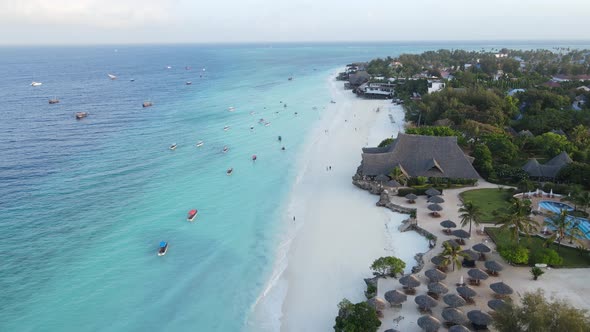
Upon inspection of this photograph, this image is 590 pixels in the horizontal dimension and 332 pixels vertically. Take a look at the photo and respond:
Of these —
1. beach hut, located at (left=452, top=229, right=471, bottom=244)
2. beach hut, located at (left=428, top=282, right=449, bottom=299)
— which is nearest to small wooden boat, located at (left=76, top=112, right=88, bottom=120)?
beach hut, located at (left=452, top=229, right=471, bottom=244)

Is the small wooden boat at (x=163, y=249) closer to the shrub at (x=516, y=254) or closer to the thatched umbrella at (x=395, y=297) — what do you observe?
the thatched umbrella at (x=395, y=297)

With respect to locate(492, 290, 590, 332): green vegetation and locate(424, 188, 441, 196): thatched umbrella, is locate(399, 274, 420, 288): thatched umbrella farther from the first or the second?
locate(424, 188, 441, 196): thatched umbrella

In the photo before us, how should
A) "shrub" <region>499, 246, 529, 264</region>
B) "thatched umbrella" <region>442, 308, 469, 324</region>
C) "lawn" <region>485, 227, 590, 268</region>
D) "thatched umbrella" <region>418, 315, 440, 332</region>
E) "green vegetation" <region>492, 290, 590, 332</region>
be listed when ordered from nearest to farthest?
1. "green vegetation" <region>492, 290, 590, 332</region>
2. "thatched umbrella" <region>418, 315, 440, 332</region>
3. "thatched umbrella" <region>442, 308, 469, 324</region>
4. "shrub" <region>499, 246, 529, 264</region>
5. "lawn" <region>485, 227, 590, 268</region>

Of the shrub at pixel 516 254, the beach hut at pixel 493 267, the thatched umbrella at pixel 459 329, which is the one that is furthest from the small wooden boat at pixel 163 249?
the shrub at pixel 516 254

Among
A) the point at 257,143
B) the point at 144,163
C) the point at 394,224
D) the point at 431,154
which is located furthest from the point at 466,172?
the point at 144,163

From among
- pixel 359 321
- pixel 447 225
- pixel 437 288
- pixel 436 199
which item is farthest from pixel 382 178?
pixel 359 321

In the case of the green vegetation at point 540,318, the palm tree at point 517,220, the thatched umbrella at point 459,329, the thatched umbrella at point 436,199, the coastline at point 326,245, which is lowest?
the coastline at point 326,245
